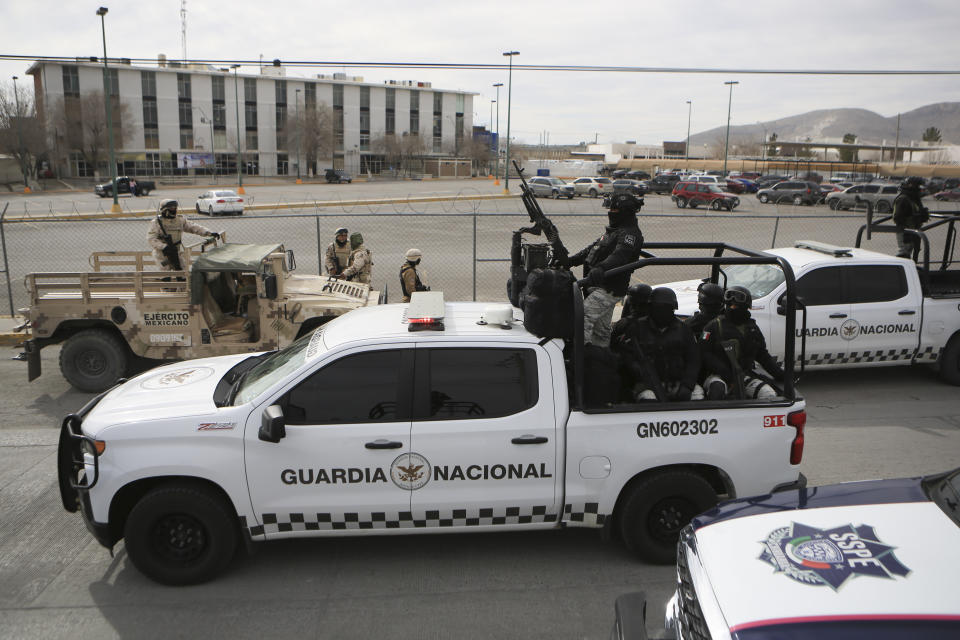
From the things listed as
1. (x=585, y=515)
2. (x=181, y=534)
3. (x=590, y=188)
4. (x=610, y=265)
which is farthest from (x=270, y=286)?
(x=590, y=188)

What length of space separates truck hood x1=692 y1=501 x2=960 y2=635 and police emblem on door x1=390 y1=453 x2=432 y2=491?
69.8 inches

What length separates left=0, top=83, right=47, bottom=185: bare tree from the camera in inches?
2724

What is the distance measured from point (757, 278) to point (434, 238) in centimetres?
1552

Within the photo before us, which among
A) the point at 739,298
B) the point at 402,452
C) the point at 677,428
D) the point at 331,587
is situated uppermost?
the point at 739,298

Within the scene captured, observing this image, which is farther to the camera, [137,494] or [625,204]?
[625,204]

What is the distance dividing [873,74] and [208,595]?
65.2 feet

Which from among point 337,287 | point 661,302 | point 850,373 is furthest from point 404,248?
point 661,302

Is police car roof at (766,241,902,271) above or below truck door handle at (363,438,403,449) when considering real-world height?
above

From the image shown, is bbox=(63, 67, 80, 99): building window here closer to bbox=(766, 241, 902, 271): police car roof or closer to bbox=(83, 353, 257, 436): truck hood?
bbox=(766, 241, 902, 271): police car roof

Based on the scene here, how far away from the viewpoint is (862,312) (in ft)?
29.4

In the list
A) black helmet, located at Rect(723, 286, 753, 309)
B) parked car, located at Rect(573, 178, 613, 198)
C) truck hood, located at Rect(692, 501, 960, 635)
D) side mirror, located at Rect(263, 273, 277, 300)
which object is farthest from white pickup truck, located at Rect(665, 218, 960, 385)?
parked car, located at Rect(573, 178, 613, 198)

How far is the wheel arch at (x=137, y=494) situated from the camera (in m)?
4.61

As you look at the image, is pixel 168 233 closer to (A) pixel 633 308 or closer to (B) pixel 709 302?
(A) pixel 633 308

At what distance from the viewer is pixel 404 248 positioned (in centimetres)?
2150
